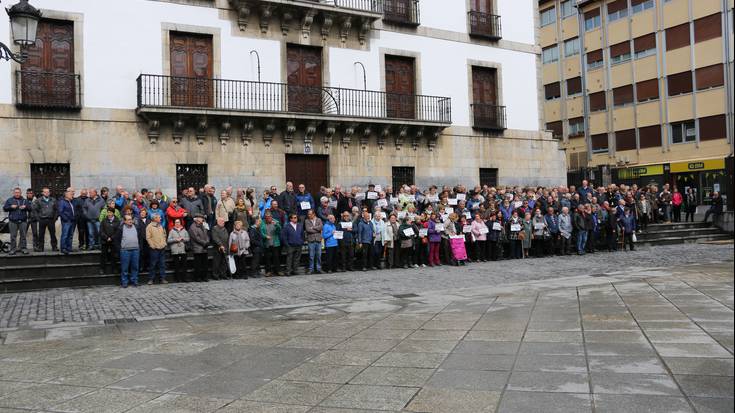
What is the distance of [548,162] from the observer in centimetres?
2667

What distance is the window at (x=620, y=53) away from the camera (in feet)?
131

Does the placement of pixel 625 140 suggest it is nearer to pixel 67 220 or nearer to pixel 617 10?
pixel 617 10

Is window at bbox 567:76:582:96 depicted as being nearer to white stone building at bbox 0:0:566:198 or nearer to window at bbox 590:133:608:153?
window at bbox 590:133:608:153

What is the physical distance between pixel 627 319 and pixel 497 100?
1879 cm

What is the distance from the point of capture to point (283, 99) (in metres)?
20.6

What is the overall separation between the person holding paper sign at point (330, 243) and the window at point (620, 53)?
31549 millimetres

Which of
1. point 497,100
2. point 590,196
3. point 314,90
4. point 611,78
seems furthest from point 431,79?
point 611,78

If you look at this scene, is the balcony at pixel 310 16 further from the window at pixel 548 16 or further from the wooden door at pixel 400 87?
the window at pixel 548 16

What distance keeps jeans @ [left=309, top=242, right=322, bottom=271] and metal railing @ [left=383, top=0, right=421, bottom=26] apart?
10981mm

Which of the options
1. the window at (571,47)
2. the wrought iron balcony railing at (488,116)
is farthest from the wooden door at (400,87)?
the window at (571,47)

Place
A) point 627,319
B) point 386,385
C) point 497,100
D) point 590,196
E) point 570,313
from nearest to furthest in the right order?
point 386,385 → point 627,319 → point 570,313 → point 590,196 → point 497,100

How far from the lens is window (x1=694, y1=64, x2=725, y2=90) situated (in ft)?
109

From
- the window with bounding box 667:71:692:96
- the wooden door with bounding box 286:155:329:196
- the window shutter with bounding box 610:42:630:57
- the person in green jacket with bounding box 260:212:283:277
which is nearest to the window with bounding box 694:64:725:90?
the window with bounding box 667:71:692:96

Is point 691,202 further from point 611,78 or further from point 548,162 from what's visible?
point 611,78
